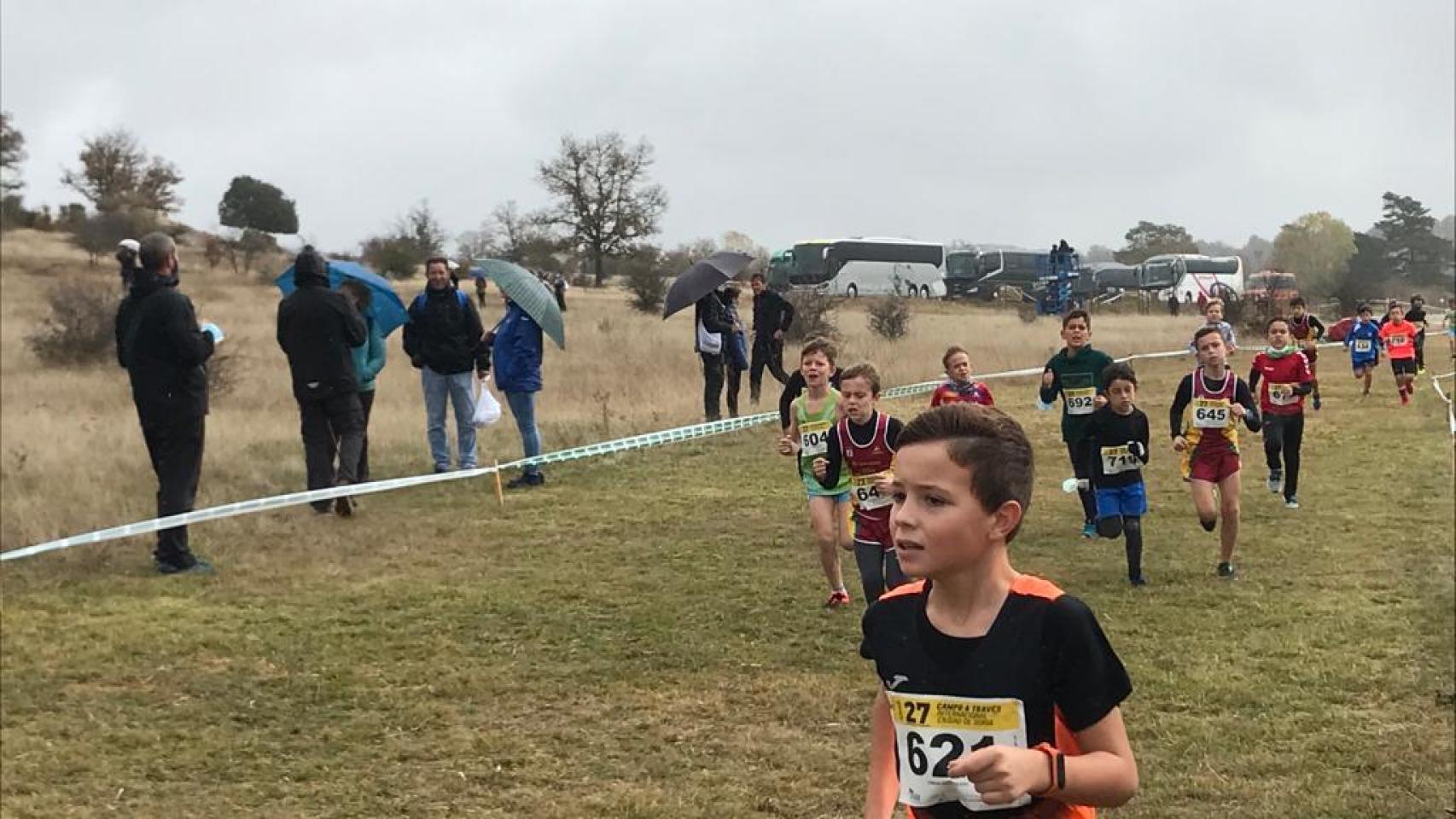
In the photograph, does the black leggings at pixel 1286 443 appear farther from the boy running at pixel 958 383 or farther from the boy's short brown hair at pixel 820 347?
the boy running at pixel 958 383

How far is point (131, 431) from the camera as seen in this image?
52.5 ft

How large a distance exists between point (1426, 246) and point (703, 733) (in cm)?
357

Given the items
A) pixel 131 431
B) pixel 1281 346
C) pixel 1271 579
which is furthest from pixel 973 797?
pixel 131 431

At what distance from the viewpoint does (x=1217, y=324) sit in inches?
173

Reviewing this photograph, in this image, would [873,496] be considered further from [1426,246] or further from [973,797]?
[973,797]

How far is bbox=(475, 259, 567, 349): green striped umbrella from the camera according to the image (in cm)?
777

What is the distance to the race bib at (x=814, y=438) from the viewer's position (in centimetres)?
573

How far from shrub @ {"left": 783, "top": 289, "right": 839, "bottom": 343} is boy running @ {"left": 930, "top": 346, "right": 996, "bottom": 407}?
1.80 feet

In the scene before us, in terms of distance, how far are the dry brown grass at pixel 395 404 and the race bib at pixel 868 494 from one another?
2.22 ft

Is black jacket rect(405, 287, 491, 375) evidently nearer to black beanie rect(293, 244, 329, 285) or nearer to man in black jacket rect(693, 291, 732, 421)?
black beanie rect(293, 244, 329, 285)

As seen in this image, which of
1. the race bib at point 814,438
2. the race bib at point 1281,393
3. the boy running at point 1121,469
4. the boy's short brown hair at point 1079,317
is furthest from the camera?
the boy running at point 1121,469

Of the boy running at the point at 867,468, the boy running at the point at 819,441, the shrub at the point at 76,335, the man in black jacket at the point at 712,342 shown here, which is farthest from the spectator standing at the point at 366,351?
the shrub at the point at 76,335

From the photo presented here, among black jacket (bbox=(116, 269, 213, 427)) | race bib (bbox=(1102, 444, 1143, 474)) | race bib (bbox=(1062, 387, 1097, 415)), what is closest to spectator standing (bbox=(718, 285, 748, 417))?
race bib (bbox=(1062, 387, 1097, 415))

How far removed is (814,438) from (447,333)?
637 cm
